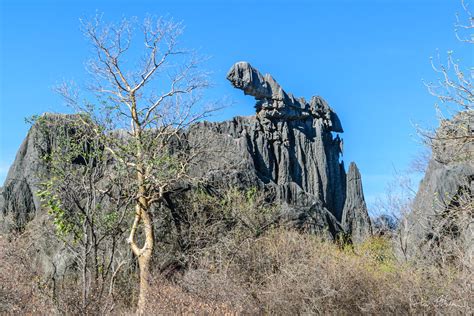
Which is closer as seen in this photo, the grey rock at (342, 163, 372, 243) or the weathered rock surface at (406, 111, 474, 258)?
the weathered rock surface at (406, 111, 474, 258)

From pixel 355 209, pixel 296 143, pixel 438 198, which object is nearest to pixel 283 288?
pixel 438 198

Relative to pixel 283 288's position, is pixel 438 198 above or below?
above

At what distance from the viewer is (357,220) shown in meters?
37.0

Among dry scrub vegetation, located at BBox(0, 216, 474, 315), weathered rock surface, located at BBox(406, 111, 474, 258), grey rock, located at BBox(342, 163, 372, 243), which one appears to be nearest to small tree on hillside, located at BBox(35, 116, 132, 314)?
dry scrub vegetation, located at BBox(0, 216, 474, 315)

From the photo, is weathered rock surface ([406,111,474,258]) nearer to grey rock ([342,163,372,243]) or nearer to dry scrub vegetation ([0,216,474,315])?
dry scrub vegetation ([0,216,474,315])

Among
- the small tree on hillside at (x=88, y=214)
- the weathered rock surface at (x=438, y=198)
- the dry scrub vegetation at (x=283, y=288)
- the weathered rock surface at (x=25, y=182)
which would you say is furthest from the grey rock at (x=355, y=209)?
the small tree on hillside at (x=88, y=214)

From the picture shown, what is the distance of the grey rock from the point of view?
3484 cm

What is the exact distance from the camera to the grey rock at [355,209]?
3484 centimetres

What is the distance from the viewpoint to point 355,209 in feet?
127

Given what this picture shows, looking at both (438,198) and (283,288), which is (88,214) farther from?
(438,198)

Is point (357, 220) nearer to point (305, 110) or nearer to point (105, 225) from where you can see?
point (305, 110)

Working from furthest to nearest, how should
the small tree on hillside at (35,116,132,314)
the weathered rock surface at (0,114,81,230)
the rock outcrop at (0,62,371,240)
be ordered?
the rock outcrop at (0,62,371,240) → the weathered rock surface at (0,114,81,230) → the small tree on hillside at (35,116,132,314)

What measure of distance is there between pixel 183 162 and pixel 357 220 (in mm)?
22591

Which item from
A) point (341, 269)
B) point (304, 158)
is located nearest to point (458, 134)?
point (341, 269)
